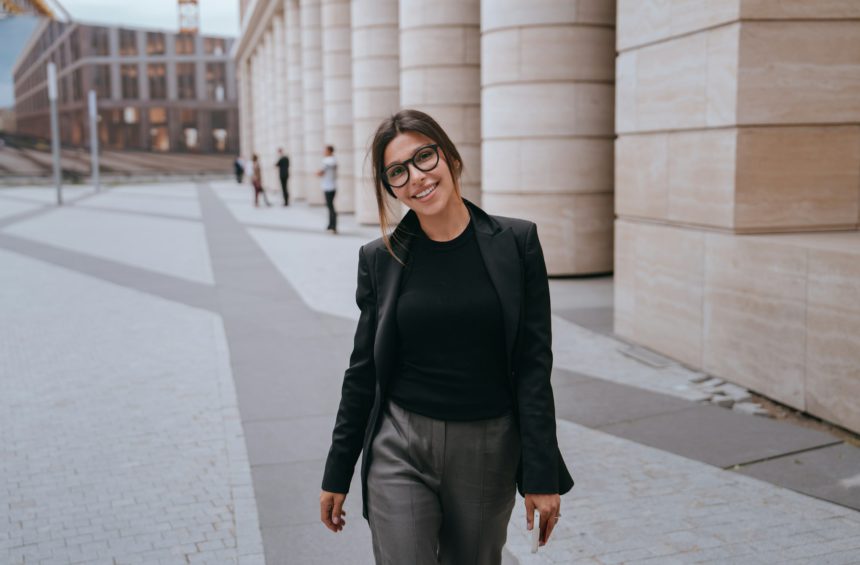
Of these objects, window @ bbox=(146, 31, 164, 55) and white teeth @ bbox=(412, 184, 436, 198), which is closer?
white teeth @ bbox=(412, 184, 436, 198)

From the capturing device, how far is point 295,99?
33.6 meters

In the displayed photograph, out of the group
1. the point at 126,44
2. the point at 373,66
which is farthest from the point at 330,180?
the point at 126,44

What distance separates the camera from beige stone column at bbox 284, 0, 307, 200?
3297 centimetres

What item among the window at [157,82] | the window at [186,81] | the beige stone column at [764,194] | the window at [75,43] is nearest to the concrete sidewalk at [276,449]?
the beige stone column at [764,194]

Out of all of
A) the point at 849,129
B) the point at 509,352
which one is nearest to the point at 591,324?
the point at 849,129

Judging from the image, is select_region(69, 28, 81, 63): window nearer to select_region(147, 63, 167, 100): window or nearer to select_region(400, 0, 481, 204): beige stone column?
select_region(147, 63, 167, 100): window

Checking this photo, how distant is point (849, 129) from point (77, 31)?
310 feet

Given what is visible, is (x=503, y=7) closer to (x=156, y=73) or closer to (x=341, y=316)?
(x=341, y=316)

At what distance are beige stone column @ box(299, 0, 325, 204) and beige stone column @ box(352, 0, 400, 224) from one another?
25.5 feet

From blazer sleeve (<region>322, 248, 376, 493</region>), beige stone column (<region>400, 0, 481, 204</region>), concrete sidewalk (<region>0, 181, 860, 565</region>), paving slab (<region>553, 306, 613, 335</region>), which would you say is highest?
beige stone column (<region>400, 0, 481, 204</region>)

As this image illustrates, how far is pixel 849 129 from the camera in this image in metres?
6.62

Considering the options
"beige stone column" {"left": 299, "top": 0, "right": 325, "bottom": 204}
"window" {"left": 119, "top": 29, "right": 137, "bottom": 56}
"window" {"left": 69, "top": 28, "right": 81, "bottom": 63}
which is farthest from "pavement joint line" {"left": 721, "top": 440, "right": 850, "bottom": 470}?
"window" {"left": 69, "top": 28, "right": 81, "bottom": 63}

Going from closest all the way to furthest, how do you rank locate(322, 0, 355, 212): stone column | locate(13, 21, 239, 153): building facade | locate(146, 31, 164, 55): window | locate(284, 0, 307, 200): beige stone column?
locate(322, 0, 355, 212): stone column → locate(284, 0, 307, 200): beige stone column → locate(13, 21, 239, 153): building facade → locate(146, 31, 164, 55): window

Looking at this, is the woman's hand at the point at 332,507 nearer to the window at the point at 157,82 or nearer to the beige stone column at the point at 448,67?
the beige stone column at the point at 448,67
